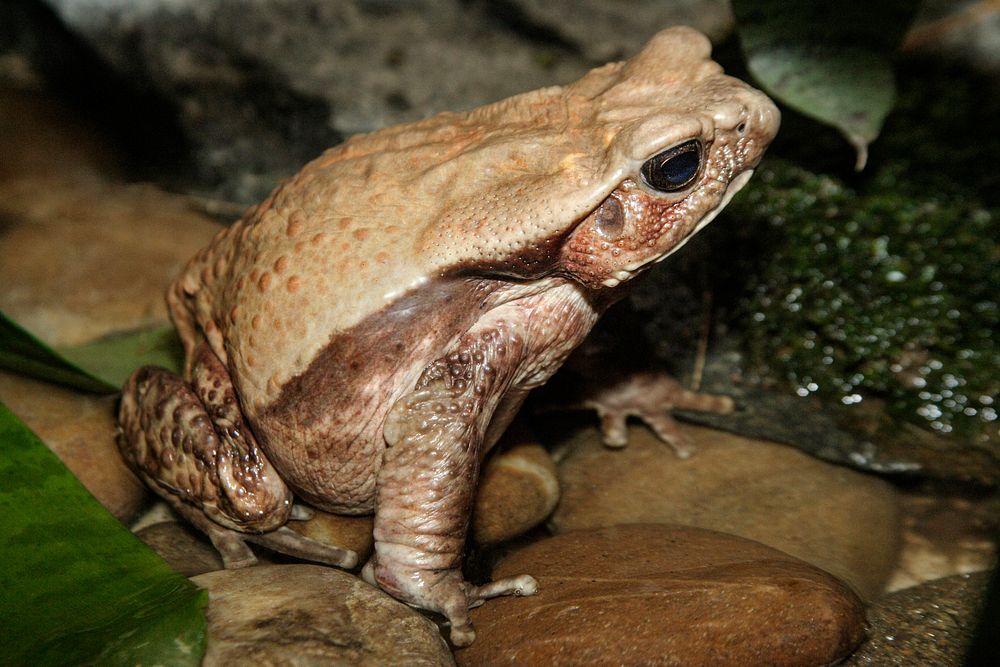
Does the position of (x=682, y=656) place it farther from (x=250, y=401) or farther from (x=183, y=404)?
(x=183, y=404)

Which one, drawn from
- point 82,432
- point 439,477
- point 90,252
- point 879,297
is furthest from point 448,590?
point 90,252

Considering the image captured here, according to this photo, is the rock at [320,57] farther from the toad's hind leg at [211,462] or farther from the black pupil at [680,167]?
the black pupil at [680,167]

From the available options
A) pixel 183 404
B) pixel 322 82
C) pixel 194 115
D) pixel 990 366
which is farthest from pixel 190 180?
pixel 990 366

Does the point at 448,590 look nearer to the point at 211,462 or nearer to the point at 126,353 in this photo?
the point at 211,462

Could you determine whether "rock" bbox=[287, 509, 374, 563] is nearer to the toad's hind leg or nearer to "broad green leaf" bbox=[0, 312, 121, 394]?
the toad's hind leg

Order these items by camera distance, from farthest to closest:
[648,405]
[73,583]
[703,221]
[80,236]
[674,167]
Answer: [80,236]
[648,405]
[703,221]
[674,167]
[73,583]

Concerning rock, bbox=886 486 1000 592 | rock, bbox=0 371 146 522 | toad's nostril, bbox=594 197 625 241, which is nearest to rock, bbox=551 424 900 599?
rock, bbox=886 486 1000 592

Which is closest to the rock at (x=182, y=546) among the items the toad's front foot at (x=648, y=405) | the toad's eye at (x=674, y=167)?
the toad's front foot at (x=648, y=405)
